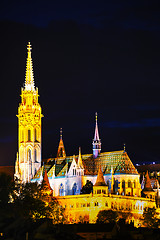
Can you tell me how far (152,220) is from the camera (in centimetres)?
19362

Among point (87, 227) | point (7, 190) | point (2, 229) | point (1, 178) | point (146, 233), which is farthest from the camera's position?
point (1, 178)

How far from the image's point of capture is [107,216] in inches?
7608

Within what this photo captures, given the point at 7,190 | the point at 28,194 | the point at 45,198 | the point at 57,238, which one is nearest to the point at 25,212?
the point at 7,190

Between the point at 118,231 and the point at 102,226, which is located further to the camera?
the point at 102,226

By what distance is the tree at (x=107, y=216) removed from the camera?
189 meters

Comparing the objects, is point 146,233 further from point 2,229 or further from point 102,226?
point 2,229

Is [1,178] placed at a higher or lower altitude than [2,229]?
higher

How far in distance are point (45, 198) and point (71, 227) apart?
4143cm

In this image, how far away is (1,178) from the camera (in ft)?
604

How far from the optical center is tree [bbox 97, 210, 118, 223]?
18930 cm

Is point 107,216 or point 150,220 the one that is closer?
A: point 107,216

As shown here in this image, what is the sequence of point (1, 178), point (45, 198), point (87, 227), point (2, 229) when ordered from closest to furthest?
point (2, 229) < point (87, 227) < point (1, 178) < point (45, 198)

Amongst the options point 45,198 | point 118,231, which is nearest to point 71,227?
point 118,231

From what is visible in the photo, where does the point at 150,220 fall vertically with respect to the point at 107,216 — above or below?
below
